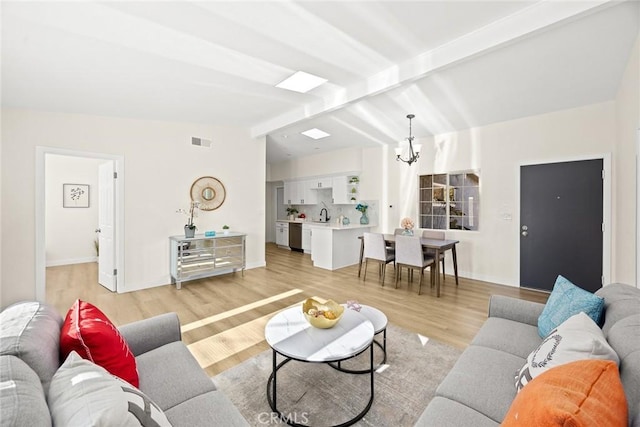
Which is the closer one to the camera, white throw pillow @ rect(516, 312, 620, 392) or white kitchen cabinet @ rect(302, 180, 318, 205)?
white throw pillow @ rect(516, 312, 620, 392)

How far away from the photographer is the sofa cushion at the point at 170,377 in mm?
1289

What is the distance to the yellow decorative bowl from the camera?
1900mm

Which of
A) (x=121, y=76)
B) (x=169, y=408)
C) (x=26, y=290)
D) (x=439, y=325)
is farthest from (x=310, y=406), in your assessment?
(x=26, y=290)

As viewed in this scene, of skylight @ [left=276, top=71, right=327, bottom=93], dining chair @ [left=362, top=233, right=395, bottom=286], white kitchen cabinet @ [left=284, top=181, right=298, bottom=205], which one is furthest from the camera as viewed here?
white kitchen cabinet @ [left=284, top=181, right=298, bottom=205]

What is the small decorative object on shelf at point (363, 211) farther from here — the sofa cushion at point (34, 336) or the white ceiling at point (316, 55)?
the sofa cushion at point (34, 336)

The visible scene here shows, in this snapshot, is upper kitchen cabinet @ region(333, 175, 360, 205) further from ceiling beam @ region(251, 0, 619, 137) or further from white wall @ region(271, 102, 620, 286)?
ceiling beam @ region(251, 0, 619, 137)

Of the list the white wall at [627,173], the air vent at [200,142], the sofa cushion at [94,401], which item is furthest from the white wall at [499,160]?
the sofa cushion at [94,401]

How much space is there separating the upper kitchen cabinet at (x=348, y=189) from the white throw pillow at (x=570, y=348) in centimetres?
556

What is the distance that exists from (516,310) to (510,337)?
37 centimetres

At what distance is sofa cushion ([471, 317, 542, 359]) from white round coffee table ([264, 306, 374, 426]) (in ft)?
2.43

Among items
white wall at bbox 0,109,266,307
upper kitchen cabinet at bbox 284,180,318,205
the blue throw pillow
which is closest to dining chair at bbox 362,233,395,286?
white wall at bbox 0,109,266,307

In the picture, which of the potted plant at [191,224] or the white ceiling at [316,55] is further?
the potted plant at [191,224]

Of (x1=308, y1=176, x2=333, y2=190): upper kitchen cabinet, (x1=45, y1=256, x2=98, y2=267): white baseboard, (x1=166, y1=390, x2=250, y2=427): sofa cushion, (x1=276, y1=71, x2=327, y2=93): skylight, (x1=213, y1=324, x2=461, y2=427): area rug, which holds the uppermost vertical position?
(x1=276, y1=71, x2=327, y2=93): skylight

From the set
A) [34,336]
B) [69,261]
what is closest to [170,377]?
[34,336]
